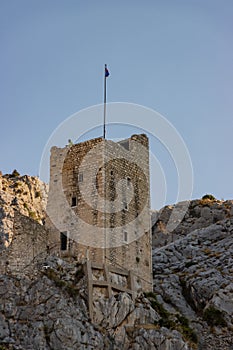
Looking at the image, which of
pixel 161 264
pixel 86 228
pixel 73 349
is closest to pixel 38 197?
pixel 86 228

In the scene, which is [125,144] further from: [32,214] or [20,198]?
[20,198]

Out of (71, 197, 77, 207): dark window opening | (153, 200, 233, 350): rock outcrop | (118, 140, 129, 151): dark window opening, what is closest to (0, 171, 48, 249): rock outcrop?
(71, 197, 77, 207): dark window opening

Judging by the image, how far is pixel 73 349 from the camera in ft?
125

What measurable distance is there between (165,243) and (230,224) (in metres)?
6.60

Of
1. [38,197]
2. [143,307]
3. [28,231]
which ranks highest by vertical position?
[38,197]

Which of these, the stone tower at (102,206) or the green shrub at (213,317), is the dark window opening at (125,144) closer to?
the stone tower at (102,206)

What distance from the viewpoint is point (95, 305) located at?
40781 millimetres

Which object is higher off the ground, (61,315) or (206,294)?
(206,294)

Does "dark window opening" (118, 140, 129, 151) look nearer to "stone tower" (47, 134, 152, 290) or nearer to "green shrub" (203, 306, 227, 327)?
"stone tower" (47, 134, 152, 290)

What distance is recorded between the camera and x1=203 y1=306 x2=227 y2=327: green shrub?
47.0 meters

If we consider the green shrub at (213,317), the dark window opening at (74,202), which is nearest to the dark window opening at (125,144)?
the dark window opening at (74,202)

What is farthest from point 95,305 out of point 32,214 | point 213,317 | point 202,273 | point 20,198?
point 202,273

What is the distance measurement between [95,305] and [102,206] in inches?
258

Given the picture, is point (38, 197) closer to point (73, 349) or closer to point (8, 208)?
point (8, 208)
